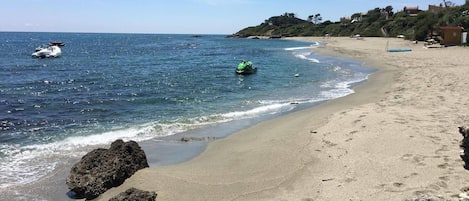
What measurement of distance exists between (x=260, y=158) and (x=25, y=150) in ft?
26.6

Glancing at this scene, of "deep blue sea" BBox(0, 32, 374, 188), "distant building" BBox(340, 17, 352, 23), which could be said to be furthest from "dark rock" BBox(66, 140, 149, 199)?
"distant building" BBox(340, 17, 352, 23)

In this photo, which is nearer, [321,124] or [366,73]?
[321,124]

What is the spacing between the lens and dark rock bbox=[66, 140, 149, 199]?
9602mm

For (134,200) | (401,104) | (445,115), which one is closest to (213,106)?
(401,104)

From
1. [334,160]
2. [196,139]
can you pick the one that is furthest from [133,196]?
[196,139]

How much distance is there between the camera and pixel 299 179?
9578 millimetres

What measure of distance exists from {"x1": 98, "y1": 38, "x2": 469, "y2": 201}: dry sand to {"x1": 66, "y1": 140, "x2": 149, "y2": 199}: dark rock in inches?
10.1

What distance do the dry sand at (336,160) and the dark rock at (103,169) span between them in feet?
0.84

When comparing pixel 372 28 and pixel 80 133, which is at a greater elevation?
pixel 372 28

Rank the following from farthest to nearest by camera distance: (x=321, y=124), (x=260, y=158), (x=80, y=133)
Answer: (x=80, y=133) → (x=321, y=124) → (x=260, y=158)

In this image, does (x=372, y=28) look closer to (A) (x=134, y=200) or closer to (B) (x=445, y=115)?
(B) (x=445, y=115)

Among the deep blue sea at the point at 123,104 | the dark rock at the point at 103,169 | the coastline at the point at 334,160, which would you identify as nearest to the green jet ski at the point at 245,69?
the deep blue sea at the point at 123,104

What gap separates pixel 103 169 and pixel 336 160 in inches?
233

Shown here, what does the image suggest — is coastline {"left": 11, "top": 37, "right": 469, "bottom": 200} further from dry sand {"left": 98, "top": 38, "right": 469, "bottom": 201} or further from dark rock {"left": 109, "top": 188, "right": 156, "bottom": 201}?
dark rock {"left": 109, "top": 188, "right": 156, "bottom": 201}
